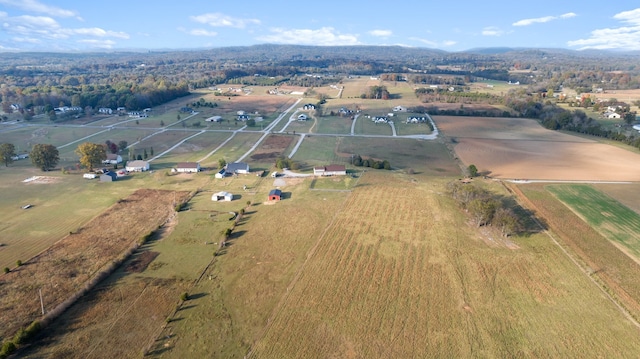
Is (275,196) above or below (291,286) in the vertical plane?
above

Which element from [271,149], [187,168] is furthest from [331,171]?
[187,168]

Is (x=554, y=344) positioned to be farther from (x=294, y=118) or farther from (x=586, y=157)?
(x=294, y=118)

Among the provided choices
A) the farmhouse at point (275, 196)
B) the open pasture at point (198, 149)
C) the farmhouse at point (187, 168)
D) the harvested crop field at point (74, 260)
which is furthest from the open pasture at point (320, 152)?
the harvested crop field at point (74, 260)

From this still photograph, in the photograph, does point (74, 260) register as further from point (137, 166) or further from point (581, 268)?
point (581, 268)

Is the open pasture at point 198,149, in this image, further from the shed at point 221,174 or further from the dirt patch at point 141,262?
the dirt patch at point 141,262

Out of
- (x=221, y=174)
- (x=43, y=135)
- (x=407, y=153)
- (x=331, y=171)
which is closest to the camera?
(x=221, y=174)

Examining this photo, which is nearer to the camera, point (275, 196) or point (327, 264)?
point (327, 264)

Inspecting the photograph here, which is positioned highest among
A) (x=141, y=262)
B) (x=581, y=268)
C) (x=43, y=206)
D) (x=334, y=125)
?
(x=334, y=125)
